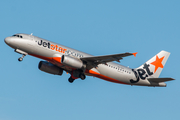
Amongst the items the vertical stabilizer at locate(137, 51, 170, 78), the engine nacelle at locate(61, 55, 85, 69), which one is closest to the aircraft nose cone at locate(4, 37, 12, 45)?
the engine nacelle at locate(61, 55, 85, 69)

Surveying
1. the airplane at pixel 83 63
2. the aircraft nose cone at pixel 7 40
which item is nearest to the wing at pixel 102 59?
the airplane at pixel 83 63

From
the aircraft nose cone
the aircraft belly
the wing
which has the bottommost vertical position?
the aircraft belly

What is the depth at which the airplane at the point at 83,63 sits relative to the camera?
40.1 m

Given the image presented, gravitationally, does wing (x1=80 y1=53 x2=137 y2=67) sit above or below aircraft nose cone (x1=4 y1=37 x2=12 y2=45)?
below

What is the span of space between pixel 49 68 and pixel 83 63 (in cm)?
607

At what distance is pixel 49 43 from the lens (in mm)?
40938

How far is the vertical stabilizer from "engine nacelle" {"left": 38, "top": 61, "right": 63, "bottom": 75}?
43.6ft

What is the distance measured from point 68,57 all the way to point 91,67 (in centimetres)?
431

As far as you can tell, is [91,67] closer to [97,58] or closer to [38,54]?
[97,58]

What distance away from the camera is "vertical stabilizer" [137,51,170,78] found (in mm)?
49000

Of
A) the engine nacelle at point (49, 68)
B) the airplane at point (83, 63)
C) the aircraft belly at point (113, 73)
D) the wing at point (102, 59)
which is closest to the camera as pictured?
the wing at point (102, 59)

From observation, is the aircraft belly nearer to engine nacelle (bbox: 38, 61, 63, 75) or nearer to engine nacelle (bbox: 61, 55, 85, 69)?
engine nacelle (bbox: 61, 55, 85, 69)

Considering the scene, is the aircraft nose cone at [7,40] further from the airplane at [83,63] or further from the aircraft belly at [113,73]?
the aircraft belly at [113,73]

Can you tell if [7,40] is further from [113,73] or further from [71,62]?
[113,73]
